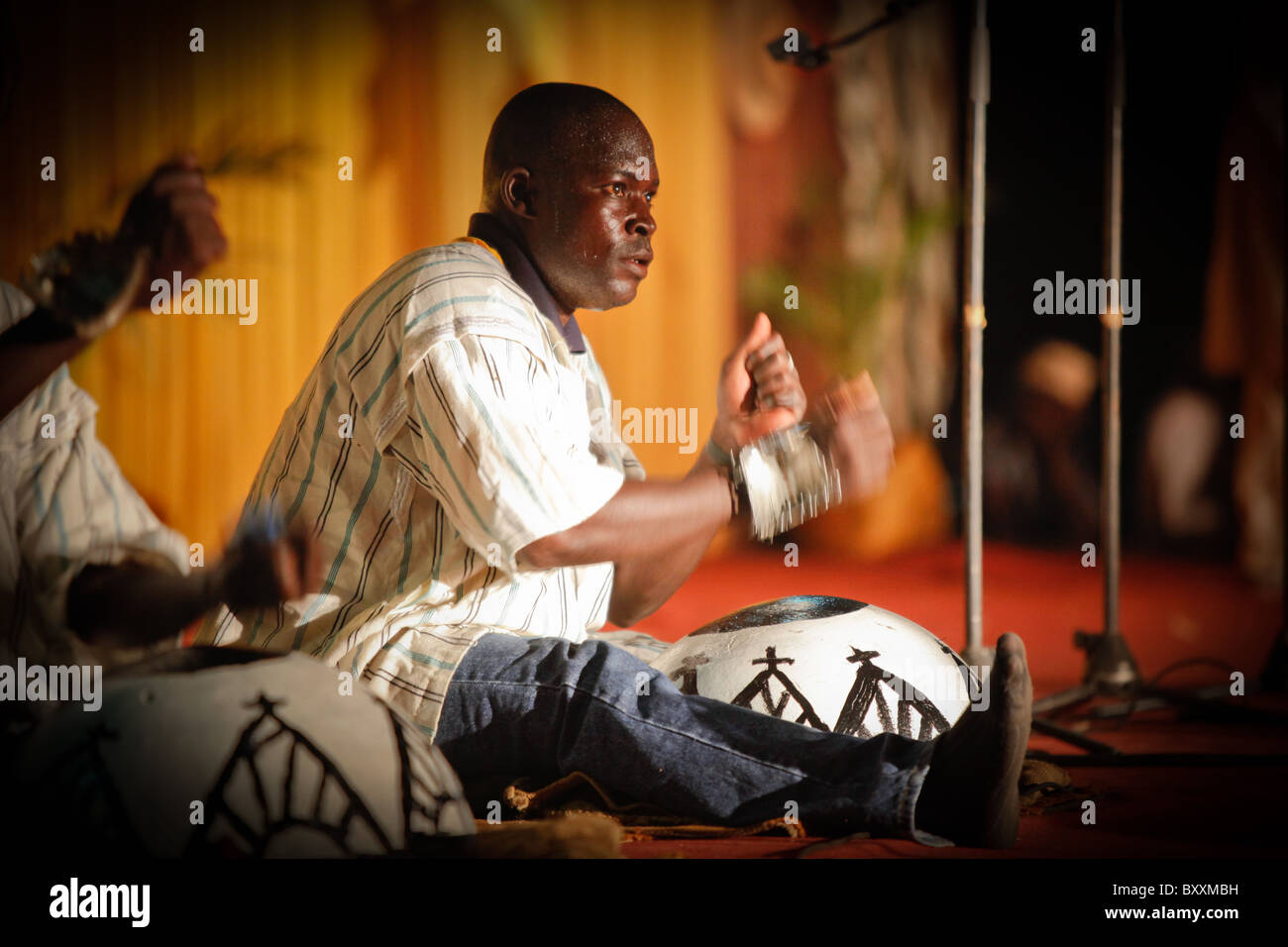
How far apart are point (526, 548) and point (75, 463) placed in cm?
87

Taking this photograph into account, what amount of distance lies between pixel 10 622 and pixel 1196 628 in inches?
192

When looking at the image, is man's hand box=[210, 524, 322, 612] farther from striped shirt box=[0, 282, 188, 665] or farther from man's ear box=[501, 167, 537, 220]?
man's ear box=[501, 167, 537, 220]

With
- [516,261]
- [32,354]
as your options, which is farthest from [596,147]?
[32,354]

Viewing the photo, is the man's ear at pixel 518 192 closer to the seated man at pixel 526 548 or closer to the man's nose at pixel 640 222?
the seated man at pixel 526 548

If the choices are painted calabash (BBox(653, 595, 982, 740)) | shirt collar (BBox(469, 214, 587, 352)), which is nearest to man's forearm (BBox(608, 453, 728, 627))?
painted calabash (BBox(653, 595, 982, 740))

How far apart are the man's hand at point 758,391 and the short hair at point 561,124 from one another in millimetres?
491

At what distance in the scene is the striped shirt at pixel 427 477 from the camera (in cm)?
186

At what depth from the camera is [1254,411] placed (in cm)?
655

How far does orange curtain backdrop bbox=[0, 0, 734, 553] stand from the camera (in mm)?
4305

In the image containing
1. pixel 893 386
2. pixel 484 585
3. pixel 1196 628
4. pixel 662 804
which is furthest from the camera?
pixel 893 386

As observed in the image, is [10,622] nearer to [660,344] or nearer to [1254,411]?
[660,344]

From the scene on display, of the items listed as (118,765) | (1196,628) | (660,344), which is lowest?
(1196,628)

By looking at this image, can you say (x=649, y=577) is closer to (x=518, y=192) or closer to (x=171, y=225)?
(x=518, y=192)
